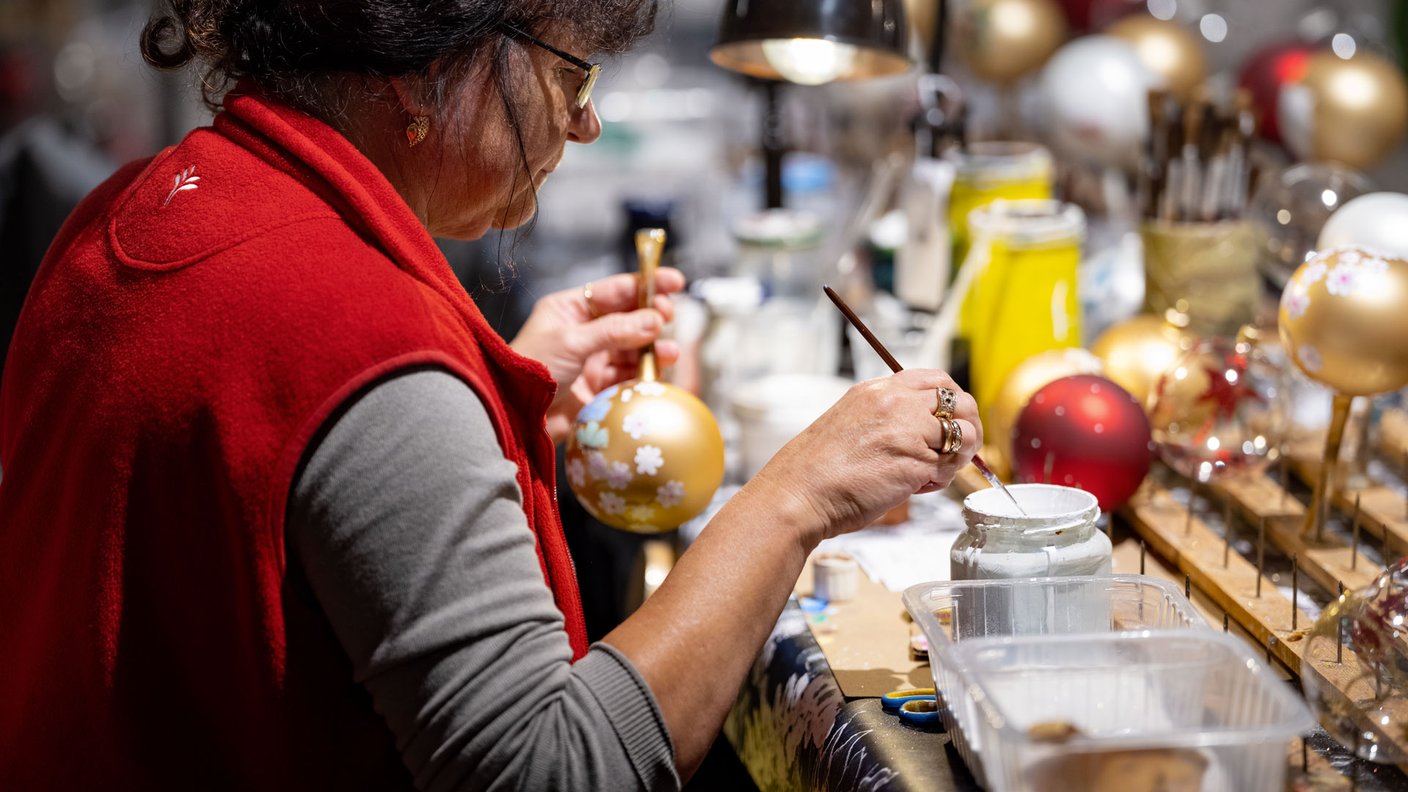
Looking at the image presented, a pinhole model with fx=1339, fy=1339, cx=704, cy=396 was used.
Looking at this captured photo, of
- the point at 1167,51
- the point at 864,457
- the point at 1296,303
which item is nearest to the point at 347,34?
the point at 864,457

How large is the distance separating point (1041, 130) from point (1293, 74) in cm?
41

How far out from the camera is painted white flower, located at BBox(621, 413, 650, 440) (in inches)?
46.3

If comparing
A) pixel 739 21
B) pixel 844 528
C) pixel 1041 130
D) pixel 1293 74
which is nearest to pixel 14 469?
pixel 844 528

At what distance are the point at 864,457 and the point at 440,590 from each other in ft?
1.03

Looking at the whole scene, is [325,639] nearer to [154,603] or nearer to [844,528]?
[154,603]

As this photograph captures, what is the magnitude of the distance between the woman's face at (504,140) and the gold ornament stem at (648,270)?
12.5 inches

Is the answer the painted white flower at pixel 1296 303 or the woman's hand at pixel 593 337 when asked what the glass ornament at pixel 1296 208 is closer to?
the painted white flower at pixel 1296 303

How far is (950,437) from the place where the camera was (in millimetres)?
936

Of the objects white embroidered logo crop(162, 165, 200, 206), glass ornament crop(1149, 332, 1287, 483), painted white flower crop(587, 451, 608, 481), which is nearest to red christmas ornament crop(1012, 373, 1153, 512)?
glass ornament crop(1149, 332, 1287, 483)

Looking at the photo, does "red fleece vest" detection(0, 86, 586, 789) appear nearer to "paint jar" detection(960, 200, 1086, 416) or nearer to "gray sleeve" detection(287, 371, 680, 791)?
"gray sleeve" detection(287, 371, 680, 791)

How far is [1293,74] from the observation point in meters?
2.18

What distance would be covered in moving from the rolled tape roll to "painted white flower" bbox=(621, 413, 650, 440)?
0.19 metres

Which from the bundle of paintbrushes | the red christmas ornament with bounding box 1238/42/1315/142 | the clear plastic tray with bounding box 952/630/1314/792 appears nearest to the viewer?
the clear plastic tray with bounding box 952/630/1314/792

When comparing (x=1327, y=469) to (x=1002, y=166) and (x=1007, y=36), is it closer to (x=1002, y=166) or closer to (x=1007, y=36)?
(x=1002, y=166)
